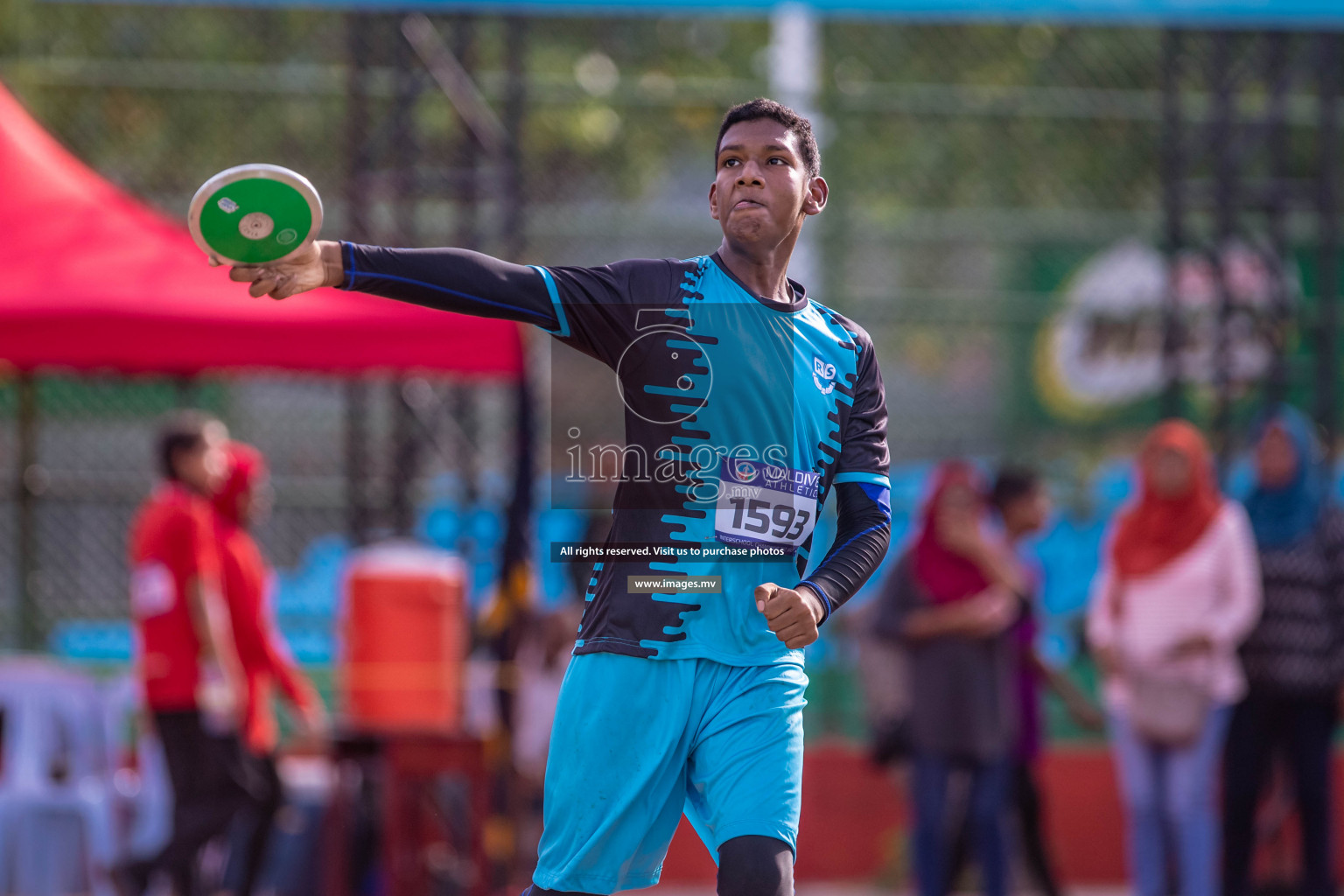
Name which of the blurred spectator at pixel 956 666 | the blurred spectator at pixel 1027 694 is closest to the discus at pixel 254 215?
the blurred spectator at pixel 956 666

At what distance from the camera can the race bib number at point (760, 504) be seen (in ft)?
10.6

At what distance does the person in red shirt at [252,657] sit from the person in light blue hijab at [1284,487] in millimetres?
4334

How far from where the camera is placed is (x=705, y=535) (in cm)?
323

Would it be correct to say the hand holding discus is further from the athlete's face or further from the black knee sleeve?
the black knee sleeve

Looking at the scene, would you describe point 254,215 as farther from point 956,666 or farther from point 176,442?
point 956,666

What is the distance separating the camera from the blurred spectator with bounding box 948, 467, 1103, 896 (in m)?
7.20

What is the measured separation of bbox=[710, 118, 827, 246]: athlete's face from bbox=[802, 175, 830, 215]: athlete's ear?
2.4 inches

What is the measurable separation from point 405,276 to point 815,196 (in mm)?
913

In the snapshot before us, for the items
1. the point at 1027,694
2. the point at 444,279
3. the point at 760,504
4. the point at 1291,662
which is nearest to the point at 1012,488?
the point at 1027,694

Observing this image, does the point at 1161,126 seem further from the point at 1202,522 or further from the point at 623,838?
the point at 623,838

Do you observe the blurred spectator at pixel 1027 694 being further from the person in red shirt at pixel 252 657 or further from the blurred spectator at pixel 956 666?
the person in red shirt at pixel 252 657

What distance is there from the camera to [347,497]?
29.6ft

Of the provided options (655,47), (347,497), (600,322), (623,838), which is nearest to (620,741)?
(623,838)

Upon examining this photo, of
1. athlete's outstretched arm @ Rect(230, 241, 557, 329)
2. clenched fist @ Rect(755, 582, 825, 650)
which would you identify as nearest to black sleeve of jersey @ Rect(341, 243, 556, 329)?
athlete's outstretched arm @ Rect(230, 241, 557, 329)
